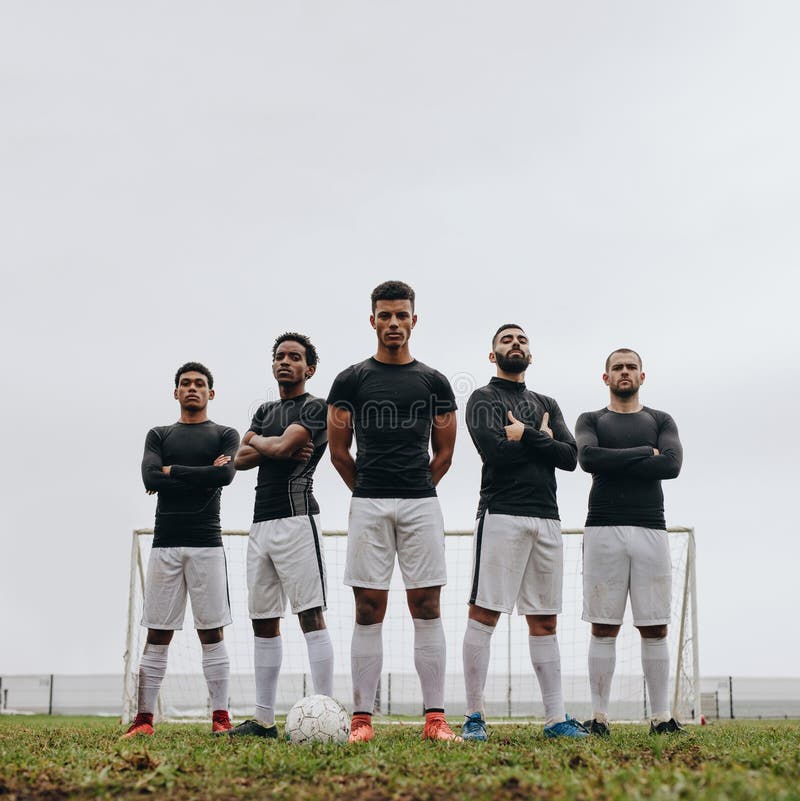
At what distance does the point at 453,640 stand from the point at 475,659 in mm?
8524

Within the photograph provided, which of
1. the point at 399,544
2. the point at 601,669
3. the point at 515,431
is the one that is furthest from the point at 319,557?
the point at 601,669

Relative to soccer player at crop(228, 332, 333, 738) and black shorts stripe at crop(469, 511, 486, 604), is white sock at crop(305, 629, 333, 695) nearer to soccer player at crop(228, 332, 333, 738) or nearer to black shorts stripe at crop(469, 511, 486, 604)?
soccer player at crop(228, 332, 333, 738)

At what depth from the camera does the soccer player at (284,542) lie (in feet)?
22.8

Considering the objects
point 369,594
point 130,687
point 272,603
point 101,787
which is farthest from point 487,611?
point 130,687

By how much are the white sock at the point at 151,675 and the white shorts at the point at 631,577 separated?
3.63 m

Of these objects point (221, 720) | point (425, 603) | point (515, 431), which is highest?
point (515, 431)

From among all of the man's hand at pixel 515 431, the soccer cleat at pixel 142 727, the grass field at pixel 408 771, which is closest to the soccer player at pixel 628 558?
the man's hand at pixel 515 431

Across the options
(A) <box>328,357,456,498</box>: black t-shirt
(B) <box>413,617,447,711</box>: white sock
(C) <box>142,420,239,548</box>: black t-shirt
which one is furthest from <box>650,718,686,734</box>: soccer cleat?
(C) <box>142,420,239,548</box>: black t-shirt

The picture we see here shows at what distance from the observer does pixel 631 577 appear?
7.38 m

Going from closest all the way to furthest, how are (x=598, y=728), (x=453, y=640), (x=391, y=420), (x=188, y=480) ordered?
(x=391, y=420) < (x=598, y=728) < (x=188, y=480) < (x=453, y=640)

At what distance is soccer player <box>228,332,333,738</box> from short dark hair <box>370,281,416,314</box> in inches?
42.5

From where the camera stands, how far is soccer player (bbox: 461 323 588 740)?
659 cm

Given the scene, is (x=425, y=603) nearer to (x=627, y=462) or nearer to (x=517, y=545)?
(x=517, y=545)

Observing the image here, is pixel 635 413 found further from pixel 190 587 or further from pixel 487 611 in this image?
pixel 190 587
